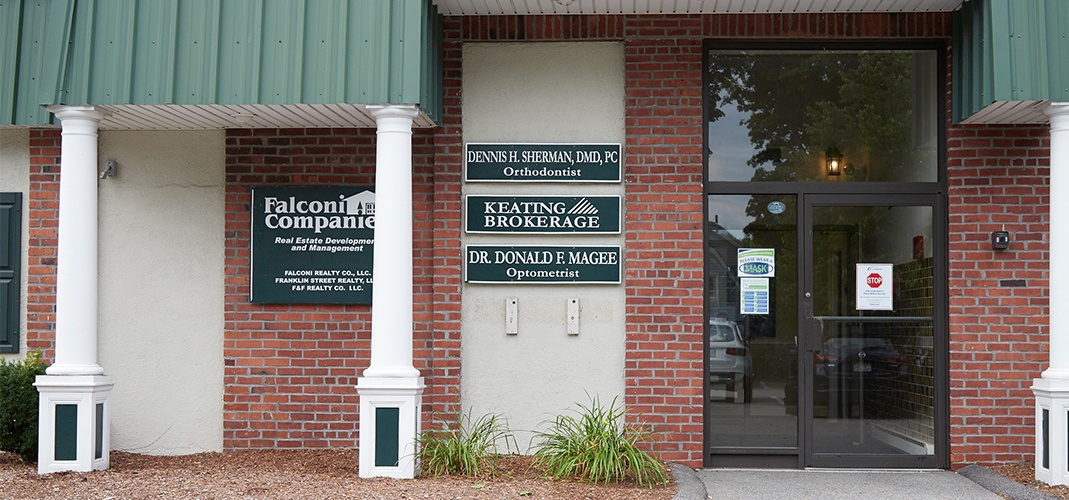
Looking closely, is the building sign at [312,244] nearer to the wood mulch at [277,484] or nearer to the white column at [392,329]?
the white column at [392,329]

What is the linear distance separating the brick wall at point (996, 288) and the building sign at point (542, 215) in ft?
9.38

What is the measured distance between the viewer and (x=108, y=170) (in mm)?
9062

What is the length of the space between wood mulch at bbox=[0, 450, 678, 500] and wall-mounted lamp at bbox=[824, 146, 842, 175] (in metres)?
3.04

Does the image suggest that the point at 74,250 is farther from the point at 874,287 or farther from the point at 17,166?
the point at 874,287

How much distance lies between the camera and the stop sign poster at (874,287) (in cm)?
869

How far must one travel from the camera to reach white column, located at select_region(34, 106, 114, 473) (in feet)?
25.5

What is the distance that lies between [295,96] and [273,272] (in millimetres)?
1957

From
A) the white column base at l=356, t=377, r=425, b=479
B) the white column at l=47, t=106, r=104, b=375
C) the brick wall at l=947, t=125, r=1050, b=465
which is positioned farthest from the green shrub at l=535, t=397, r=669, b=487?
the white column at l=47, t=106, r=104, b=375

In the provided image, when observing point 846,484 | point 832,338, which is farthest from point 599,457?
point 832,338

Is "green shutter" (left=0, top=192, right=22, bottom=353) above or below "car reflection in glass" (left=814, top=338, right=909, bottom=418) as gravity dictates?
above

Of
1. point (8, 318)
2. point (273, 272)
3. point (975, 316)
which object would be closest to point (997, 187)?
point (975, 316)

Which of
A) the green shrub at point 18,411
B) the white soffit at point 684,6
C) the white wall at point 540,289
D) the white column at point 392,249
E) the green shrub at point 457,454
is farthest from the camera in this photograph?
the white wall at point 540,289

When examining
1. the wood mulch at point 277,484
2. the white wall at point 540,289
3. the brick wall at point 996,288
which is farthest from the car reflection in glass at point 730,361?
the brick wall at point 996,288

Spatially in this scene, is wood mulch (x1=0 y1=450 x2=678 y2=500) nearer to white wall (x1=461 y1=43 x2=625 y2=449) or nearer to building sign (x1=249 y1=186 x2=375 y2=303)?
white wall (x1=461 y1=43 x2=625 y2=449)
